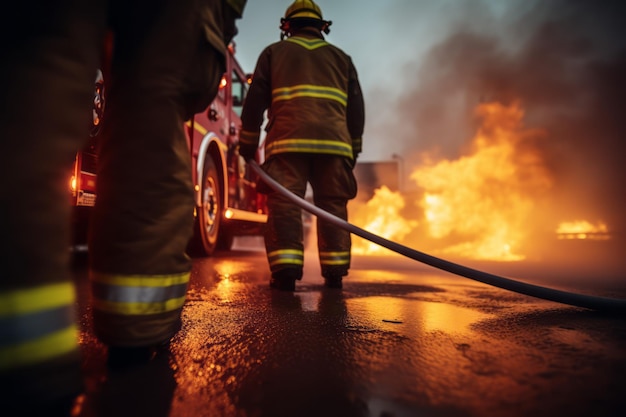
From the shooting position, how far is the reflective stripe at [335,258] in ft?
8.68

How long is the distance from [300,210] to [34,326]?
6.22ft

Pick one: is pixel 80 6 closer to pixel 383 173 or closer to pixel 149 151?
pixel 149 151

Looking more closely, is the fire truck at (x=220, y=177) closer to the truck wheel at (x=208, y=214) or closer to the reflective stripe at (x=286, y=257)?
the truck wheel at (x=208, y=214)

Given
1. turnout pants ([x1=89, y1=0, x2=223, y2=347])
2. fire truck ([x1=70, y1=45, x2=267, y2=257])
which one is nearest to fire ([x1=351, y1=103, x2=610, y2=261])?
fire truck ([x1=70, y1=45, x2=267, y2=257])

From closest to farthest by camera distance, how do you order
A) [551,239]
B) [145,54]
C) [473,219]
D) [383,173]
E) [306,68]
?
[145,54]
[306,68]
[551,239]
[473,219]
[383,173]

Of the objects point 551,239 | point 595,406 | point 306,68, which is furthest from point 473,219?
point 595,406

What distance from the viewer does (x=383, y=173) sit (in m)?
20.5

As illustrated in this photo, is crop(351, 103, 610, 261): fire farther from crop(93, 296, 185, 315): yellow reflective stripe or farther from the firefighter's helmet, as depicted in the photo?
crop(93, 296, 185, 315): yellow reflective stripe

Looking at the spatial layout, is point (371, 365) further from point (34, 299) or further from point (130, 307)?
point (34, 299)

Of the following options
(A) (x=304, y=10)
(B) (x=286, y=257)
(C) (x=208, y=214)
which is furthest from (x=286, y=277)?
(C) (x=208, y=214)

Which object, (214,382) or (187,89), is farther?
(187,89)

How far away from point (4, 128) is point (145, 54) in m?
0.43

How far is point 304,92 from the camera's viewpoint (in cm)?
260

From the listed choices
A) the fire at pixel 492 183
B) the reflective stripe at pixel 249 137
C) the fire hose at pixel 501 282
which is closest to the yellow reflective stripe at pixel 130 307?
the fire hose at pixel 501 282
